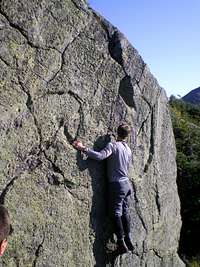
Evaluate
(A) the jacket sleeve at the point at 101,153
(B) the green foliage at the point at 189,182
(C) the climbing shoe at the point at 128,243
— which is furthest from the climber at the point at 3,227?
(B) the green foliage at the point at 189,182

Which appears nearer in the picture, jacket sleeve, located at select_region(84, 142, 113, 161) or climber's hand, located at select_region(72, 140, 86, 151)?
climber's hand, located at select_region(72, 140, 86, 151)

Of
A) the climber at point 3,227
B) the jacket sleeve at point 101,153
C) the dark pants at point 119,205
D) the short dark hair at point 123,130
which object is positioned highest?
the short dark hair at point 123,130

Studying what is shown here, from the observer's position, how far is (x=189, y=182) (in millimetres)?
20172

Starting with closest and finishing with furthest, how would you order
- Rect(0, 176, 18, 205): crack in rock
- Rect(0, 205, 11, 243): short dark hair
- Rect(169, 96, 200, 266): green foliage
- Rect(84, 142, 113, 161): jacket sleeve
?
Rect(0, 205, 11, 243): short dark hair < Rect(0, 176, 18, 205): crack in rock < Rect(84, 142, 113, 161): jacket sleeve < Rect(169, 96, 200, 266): green foliage

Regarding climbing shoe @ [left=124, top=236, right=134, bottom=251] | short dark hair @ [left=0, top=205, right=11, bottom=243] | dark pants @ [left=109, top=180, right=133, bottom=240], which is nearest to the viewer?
short dark hair @ [left=0, top=205, right=11, bottom=243]

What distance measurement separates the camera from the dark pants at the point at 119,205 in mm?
7488

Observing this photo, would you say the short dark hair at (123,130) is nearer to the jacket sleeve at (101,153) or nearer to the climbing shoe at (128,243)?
the jacket sleeve at (101,153)

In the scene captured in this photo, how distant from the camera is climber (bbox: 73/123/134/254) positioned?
24.6 feet

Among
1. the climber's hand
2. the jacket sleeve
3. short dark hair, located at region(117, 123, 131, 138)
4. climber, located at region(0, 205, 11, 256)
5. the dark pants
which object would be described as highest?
short dark hair, located at region(117, 123, 131, 138)

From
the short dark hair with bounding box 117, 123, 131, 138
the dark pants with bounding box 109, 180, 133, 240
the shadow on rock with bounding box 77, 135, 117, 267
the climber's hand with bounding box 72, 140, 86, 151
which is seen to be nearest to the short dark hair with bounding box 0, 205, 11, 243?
the climber's hand with bounding box 72, 140, 86, 151

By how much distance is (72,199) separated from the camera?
23.5ft

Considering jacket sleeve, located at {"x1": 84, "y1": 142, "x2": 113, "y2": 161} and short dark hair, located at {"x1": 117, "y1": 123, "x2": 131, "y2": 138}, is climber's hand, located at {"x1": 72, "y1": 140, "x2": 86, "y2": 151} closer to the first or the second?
jacket sleeve, located at {"x1": 84, "y1": 142, "x2": 113, "y2": 161}

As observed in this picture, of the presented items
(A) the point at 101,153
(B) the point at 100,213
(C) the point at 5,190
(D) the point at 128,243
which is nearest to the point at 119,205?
(B) the point at 100,213

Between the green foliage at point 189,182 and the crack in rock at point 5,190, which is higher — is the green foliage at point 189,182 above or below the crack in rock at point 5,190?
above
